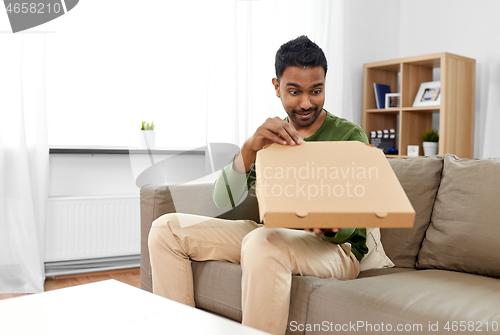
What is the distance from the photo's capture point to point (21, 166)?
245cm

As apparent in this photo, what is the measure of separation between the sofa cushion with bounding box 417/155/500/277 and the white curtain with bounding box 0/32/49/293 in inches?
76.0

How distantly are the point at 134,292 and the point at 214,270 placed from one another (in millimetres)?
470

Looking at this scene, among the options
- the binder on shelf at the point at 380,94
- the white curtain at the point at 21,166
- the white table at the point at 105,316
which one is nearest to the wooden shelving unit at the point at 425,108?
the binder on shelf at the point at 380,94

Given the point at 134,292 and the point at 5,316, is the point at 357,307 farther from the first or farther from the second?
the point at 5,316

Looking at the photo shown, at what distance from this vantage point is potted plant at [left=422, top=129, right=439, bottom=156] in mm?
3248

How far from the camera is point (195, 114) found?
310 cm

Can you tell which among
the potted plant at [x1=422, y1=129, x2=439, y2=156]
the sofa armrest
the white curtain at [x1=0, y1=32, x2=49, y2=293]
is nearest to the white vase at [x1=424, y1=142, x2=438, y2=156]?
the potted plant at [x1=422, y1=129, x2=439, y2=156]

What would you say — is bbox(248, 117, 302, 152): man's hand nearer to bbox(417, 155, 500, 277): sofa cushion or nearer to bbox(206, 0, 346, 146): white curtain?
bbox(417, 155, 500, 277): sofa cushion

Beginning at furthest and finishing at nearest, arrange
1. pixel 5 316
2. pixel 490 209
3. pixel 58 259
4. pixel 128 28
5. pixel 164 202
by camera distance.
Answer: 1. pixel 128 28
2. pixel 58 259
3. pixel 164 202
4. pixel 490 209
5. pixel 5 316

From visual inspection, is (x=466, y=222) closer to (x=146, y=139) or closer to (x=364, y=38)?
(x=146, y=139)

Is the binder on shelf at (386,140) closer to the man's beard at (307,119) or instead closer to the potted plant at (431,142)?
the potted plant at (431,142)

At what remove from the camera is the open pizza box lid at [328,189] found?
0.96 metres

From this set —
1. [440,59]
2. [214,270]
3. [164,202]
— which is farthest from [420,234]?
Result: [440,59]

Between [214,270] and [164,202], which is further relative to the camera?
[164,202]
